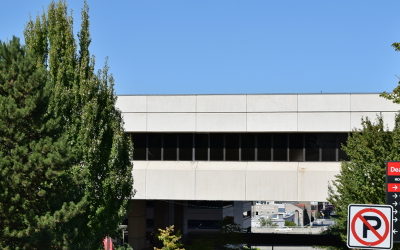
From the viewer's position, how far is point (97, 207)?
27281 mm

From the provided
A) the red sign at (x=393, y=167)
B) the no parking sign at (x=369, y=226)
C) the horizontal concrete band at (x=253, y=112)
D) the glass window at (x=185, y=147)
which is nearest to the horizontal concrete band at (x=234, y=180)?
the glass window at (x=185, y=147)

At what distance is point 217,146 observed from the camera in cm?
4062

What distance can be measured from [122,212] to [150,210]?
34.9m

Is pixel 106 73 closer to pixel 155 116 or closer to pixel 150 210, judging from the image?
pixel 155 116

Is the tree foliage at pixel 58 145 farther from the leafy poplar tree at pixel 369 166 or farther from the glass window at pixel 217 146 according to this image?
the glass window at pixel 217 146

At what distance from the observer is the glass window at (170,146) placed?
4112cm

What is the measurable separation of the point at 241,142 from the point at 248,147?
0.53 m

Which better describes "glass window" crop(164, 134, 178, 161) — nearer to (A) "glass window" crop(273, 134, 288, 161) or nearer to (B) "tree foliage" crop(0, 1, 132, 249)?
(A) "glass window" crop(273, 134, 288, 161)

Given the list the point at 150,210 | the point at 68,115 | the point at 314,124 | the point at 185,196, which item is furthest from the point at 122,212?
the point at 150,210

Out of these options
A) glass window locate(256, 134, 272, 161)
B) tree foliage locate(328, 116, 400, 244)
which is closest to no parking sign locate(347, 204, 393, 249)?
tree foliage locate(328, 116, 400, 244)

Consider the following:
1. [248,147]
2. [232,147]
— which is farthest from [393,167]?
[232,147]

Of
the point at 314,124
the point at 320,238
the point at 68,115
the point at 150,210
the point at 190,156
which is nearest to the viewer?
the point at 68,115

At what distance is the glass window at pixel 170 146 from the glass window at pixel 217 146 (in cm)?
229

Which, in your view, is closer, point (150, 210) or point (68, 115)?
point (68, 115)
